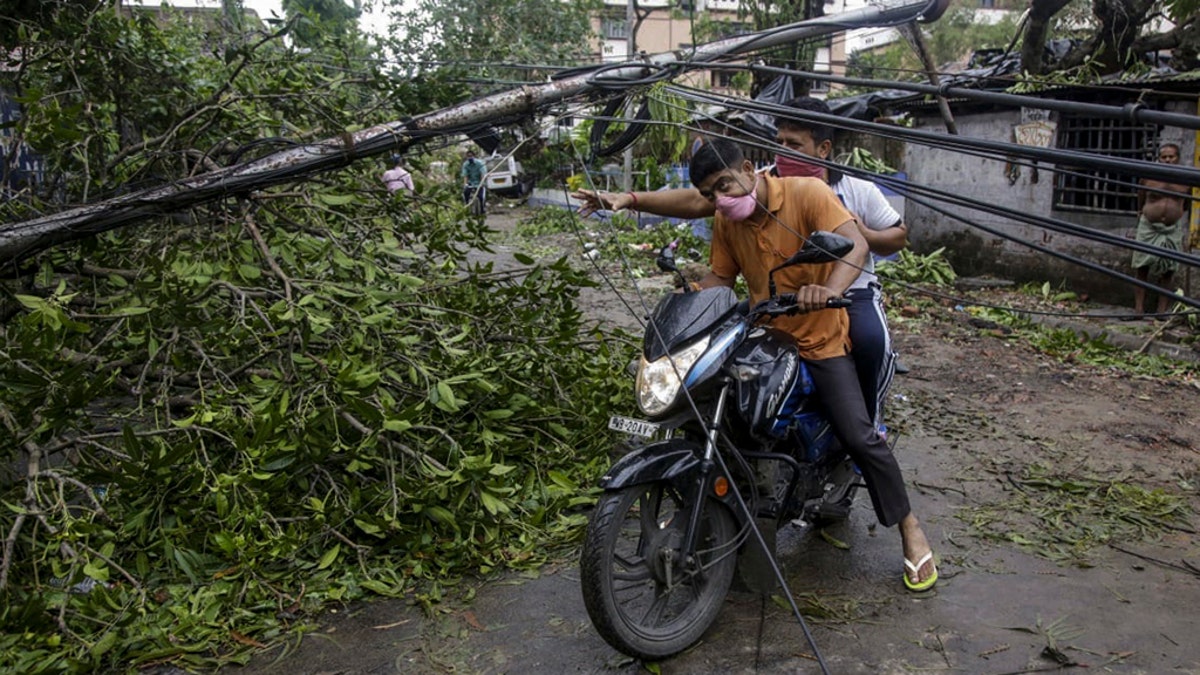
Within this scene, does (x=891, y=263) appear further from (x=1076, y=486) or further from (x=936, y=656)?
(x=936, y=656)

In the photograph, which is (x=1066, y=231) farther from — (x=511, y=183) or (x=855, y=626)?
(x=511, y=183)

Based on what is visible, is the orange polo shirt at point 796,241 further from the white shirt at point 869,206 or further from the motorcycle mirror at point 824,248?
the white shirt at point 869,206

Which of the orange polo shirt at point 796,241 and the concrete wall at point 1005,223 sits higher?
the orange polo shirt at point 796,241

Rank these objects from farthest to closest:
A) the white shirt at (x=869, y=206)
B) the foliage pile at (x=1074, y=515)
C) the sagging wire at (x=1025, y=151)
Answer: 1. the white shirt at (x=869, y=206)
2. the foliage pile at (x=1074, y=515)
3. the sagging wire at (x=1025, y=151)

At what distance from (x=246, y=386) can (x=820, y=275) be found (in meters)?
2.78

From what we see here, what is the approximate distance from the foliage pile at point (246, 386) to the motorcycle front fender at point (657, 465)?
103 centimetres

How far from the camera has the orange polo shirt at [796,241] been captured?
3588 millimetres

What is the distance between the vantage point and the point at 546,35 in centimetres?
2294

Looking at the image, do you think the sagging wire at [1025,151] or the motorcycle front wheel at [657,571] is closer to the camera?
the sagging wire at [1025,151]

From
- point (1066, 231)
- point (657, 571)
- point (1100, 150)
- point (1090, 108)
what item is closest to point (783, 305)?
point (1066, 231)

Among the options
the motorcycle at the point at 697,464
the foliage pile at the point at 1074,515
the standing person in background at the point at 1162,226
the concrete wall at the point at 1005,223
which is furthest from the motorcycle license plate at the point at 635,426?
the concrete wall at the point at 1005,223

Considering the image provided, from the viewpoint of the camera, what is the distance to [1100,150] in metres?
10.6

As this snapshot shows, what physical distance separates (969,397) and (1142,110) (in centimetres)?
468

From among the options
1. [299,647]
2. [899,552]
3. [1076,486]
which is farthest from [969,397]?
[299,647]
